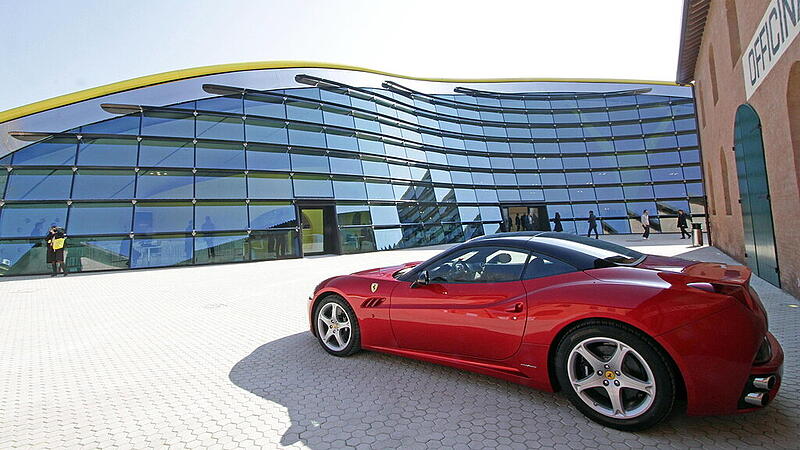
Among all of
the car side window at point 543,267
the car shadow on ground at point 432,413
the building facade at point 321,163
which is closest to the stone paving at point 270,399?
A: the car shadow on ground at point 432,413

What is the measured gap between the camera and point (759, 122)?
6.29 m

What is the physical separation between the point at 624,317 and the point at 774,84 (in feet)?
19.1

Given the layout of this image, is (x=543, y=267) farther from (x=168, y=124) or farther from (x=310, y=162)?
(x=168, y=124)

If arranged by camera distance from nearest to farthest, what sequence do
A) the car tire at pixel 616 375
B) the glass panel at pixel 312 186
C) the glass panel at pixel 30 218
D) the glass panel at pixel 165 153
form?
the car tire at pixel 616 375 → the glass panel at pixel 30 218 → the glass panel at pixel 165 153 → the glass panel at pixel 312 186

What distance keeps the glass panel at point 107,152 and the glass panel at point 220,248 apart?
4.29 metres

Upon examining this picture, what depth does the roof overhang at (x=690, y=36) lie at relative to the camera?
32.7 ft

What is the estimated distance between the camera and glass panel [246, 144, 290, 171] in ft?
56.7

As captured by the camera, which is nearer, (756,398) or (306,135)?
(756,398)

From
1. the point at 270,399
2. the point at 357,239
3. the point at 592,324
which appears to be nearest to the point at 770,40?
the point at 592,324

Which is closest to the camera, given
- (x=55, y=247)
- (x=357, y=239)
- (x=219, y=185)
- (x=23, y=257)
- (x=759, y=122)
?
(x=759, y=122)

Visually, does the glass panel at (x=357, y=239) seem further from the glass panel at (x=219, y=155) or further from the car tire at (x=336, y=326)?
the car tire at (x=336, y=326)

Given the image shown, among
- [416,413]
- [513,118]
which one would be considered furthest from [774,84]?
[513,118]

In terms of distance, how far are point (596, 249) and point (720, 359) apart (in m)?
1.13

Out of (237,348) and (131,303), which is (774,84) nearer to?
(237,348)
